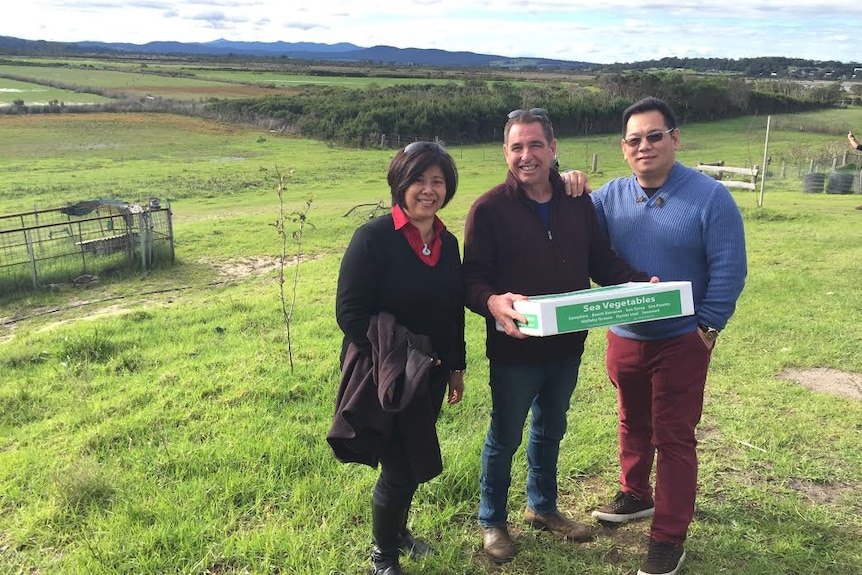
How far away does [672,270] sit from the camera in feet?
9.47

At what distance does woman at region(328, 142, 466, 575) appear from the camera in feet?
8.39

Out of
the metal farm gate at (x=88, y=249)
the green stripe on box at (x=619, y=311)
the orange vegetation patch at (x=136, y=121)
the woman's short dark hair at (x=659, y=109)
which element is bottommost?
the metal farm gate at (x=88, y=249)

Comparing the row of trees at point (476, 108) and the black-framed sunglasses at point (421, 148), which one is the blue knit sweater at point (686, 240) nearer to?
the black-framed sunglasses at point (421, 148)

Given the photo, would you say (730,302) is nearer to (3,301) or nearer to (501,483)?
(501,483)

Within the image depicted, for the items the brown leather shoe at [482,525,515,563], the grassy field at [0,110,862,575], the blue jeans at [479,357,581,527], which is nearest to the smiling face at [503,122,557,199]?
the blue jeans at [479,357,581,527]

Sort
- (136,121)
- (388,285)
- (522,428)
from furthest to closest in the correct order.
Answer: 1. (136,121)
2. (522,428)
3. (388,285)

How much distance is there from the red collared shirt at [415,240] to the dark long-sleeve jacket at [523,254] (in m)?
0.17

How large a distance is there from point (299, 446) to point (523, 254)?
6.79 feet

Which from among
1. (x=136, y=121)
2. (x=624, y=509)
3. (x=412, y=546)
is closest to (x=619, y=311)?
(x=624, y=509)

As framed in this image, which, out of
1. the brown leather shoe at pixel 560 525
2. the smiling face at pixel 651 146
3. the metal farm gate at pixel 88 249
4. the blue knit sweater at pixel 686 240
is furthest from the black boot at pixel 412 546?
the metal farm gate at pixel 88 249

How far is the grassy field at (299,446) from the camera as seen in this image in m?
3.08

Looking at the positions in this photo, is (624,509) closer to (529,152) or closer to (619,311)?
(619,311)

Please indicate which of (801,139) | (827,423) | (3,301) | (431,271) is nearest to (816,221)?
(827,423)

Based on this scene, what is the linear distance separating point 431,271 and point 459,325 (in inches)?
13.4
